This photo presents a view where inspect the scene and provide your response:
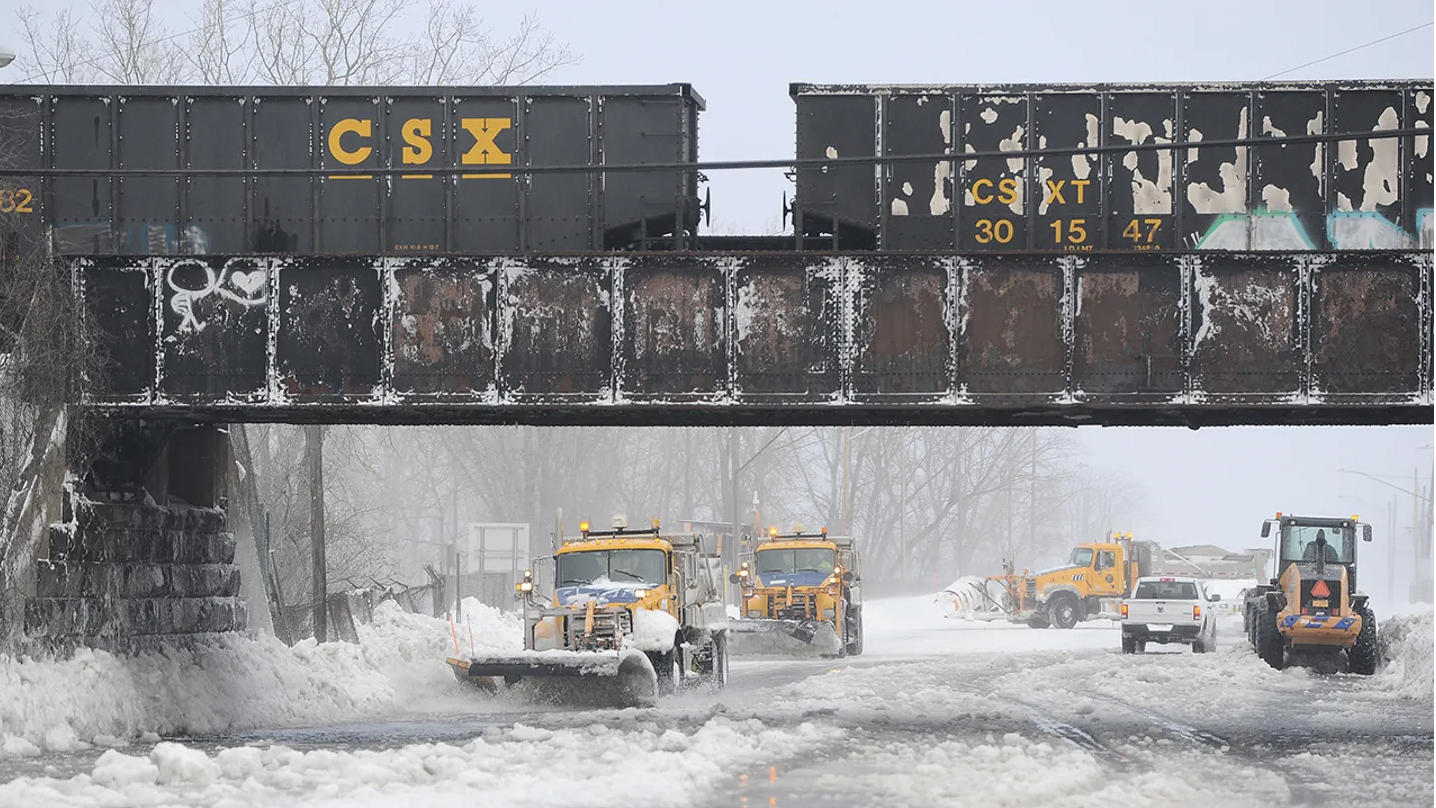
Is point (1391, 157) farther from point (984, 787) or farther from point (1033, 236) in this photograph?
point (984, 787)

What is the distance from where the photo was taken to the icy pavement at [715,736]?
15.6m

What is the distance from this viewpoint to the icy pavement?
15.6 m

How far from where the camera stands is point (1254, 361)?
21406 mm

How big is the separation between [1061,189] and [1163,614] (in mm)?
21554

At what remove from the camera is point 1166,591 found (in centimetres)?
4388

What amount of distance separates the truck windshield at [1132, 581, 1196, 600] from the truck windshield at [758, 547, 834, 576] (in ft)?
26.3

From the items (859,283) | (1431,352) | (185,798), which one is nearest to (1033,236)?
(859,283)

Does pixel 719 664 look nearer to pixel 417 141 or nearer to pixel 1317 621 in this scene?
pixel 417 141

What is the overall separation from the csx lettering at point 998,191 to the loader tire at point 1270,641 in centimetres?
1477

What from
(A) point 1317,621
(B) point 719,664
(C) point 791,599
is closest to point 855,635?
(C) point 791,599

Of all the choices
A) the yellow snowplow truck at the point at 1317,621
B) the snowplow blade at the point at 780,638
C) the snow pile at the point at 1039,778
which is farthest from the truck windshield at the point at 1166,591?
the snow pile at the point at 1039,778

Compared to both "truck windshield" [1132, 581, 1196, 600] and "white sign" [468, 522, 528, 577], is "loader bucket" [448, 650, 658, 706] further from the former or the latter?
"truck windshield" [1132, 581, 1196, 600]

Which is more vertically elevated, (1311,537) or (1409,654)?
(1311,537)

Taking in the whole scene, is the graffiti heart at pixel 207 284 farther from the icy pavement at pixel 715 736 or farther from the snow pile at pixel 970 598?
the snow pile at pixel 970 598
